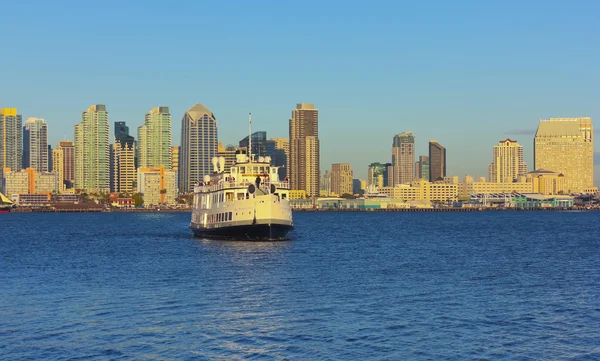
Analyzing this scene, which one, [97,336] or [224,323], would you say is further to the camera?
[224,323]

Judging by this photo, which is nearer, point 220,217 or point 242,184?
point 242,184

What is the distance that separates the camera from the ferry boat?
274ft

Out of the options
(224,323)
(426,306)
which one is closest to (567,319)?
(426,306)

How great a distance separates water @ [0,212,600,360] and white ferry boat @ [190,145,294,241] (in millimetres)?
9465

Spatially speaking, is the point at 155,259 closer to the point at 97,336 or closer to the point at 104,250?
the point at 104,250

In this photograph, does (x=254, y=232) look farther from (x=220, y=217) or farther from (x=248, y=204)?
(x=220, y=217)

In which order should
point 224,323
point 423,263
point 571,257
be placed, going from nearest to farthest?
point 224,323 → point 423,263 → point 571,257

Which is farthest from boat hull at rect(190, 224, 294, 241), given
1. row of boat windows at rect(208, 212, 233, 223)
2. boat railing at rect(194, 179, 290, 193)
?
boat railing at rect(194, 179, 290, 193)

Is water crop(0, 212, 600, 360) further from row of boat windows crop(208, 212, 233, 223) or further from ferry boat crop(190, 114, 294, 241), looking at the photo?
row of boat windows crop(208, 212, 233, 223)

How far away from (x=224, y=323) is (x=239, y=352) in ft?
18.9

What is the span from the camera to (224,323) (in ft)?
129

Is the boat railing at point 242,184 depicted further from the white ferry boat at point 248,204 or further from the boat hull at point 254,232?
the boat hull at point 254,232

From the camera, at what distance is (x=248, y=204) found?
275 feet

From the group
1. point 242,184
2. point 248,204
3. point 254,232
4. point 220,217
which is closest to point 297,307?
point 248,204
